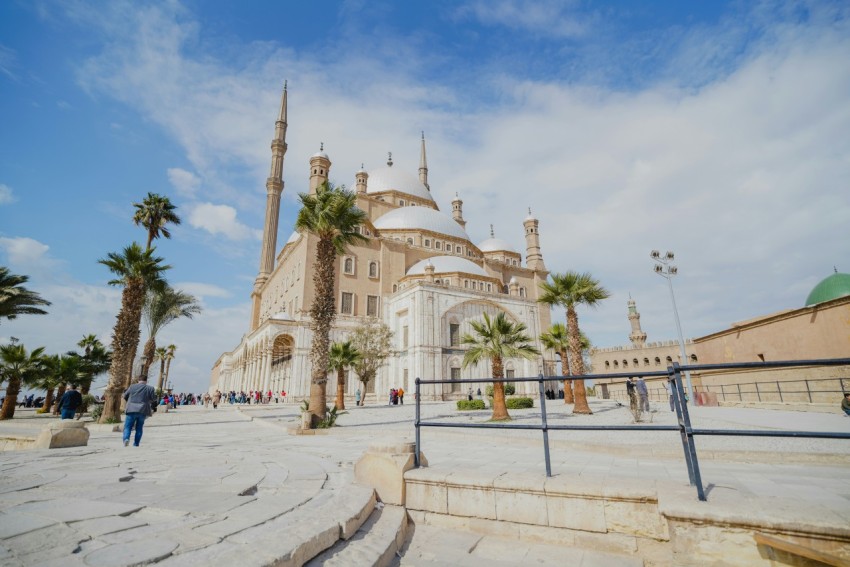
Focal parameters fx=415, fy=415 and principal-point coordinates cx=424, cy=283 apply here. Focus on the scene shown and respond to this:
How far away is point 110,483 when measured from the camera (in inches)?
149

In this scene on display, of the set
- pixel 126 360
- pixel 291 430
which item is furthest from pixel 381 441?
pixel 126 360

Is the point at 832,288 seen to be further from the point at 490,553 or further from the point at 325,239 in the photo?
the point at 490,553

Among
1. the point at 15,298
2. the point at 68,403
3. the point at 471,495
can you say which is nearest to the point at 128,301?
the point at 68,403

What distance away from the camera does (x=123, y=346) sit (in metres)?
15.2

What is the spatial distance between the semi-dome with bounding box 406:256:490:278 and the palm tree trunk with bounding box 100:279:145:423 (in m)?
23.3

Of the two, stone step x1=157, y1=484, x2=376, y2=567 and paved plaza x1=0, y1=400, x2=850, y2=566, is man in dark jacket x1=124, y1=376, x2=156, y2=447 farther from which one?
stone step x1=157, y1=484, x2=376, y2=567

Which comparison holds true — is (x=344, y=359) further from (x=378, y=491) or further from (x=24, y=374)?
(x=378, y=491)

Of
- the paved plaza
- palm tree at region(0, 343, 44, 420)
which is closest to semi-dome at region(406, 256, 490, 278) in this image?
palm tree at region(0, 343, 44, 420)

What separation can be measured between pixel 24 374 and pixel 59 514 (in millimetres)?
24618

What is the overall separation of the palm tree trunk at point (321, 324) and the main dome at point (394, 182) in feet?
117

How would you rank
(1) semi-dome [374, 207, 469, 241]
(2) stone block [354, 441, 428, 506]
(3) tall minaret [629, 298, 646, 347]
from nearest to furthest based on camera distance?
(2) stone block [354, 441, 428, 506] → (1) semi-dome [374, 207, 469, 241] → (3) tall minaret [629, 298, 646, 347]

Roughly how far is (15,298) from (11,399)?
4.76m

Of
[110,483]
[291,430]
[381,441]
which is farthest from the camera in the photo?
[291,430]

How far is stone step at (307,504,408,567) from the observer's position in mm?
2479
